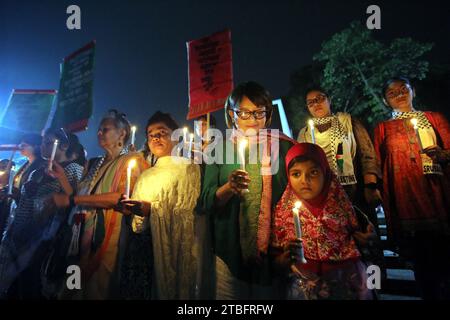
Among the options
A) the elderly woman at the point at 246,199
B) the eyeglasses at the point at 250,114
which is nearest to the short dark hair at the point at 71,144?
the elderly woman at the point at 246,199

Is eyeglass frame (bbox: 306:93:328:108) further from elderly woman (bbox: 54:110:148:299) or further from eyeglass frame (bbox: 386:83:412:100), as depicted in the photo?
elderly woman (bbox: 54:110:148:299)

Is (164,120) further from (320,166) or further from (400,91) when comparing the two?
(400,91)

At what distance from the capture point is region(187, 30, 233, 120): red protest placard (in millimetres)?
4840

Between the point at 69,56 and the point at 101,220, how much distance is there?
472 cm

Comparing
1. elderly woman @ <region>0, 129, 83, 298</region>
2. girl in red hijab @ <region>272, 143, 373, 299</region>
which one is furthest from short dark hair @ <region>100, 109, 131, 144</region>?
girl in red hijab @ <region>272, 143, 373, 299</region>

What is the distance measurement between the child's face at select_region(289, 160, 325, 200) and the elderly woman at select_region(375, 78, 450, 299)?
3.73 feet

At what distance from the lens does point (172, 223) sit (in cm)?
311

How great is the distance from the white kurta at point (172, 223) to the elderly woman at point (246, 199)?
0.34 m

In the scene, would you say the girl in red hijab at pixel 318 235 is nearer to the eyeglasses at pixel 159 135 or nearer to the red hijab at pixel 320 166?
the red hijab at pixel 320 166

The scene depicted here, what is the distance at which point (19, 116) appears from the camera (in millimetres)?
6535

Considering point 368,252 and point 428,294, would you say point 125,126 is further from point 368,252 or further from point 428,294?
point 428,294

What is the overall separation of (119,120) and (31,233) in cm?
202

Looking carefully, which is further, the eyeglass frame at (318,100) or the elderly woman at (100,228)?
the eyeglass frame at (318,100)

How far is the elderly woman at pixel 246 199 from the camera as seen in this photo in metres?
2.55
